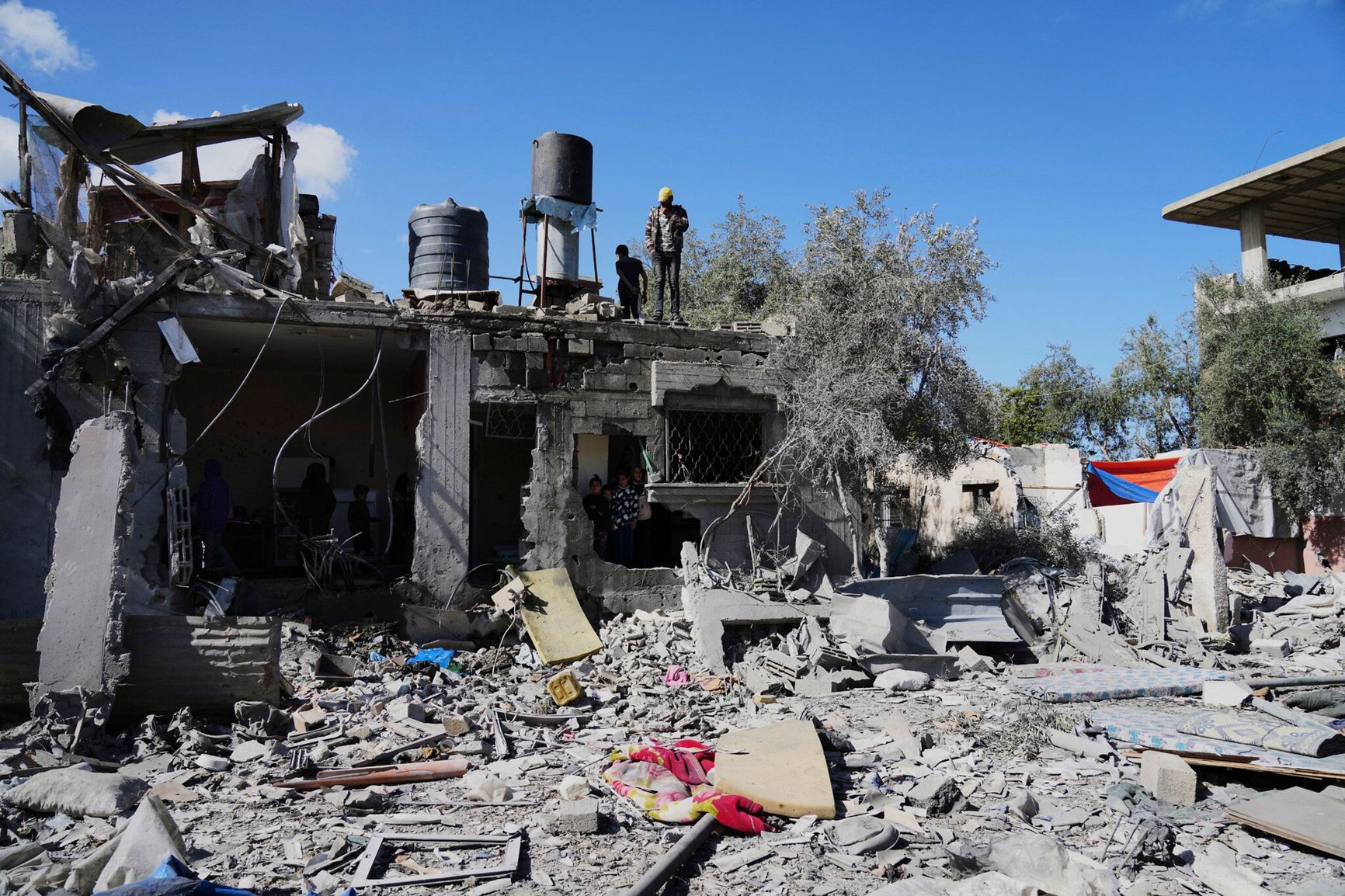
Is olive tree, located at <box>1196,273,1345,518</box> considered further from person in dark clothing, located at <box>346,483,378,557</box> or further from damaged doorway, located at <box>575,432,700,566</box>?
person in dark clothing, located at <box>346,483,378,557</box>

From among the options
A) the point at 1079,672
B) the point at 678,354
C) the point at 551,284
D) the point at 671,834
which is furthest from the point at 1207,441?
the point at 671,834

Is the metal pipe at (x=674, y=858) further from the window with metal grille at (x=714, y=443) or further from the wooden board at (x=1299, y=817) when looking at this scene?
the window with metal grille at (x=714, y=443)

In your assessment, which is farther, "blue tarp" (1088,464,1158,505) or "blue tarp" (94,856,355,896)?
"blue tarp" (1088,464,1158,505)

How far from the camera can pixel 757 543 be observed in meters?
12.0

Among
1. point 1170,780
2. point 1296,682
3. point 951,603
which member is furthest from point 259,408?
point 1296,682

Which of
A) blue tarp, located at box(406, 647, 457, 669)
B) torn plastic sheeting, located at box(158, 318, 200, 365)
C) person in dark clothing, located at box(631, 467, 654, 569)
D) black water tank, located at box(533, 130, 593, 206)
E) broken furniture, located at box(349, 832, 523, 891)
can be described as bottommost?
broken furniture, located at box(349, 832, 523, 891)

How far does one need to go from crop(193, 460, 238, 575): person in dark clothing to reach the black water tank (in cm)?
564

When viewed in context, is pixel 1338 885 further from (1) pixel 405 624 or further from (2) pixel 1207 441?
(2) pixel 1207 441

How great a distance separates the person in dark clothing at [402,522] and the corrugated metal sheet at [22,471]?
13.9 ft

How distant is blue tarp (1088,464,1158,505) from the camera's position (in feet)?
51.4

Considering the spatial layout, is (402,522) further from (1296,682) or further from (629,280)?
(1296,682)

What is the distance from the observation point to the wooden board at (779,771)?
564 centimetres

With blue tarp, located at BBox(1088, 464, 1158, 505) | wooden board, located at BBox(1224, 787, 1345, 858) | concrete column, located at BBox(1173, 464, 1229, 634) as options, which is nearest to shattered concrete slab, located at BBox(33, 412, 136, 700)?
wooden board, located at BBox(1224, 787, 1345, 858)

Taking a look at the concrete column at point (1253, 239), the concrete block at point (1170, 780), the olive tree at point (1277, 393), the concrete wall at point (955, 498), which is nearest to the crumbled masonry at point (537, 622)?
the concrete block at point (1170, 780)
